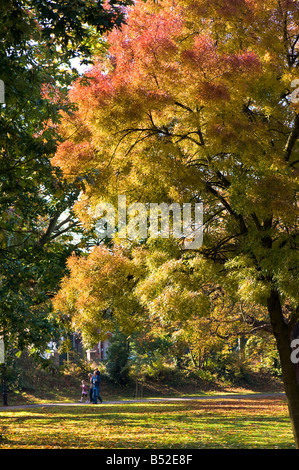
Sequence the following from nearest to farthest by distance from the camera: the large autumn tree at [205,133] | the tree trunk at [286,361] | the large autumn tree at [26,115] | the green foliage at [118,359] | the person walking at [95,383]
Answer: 1. the large autumn tree at [26,115]
2. the large autumn tree at [205,133]
3. the tree trunk at [286,361]
4. the person walking at [95,383]
5. the green foliage at [118,359]

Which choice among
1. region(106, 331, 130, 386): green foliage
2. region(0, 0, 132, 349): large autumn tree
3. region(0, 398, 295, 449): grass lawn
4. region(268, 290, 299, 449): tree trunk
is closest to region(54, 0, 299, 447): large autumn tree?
region(268, 290, 299, 449): tree trunk

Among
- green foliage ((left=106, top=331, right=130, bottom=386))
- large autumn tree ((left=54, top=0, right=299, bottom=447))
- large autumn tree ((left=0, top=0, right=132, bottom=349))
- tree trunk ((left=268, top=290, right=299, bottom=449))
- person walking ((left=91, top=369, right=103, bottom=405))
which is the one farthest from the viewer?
green foliage ((left=106, top=331, right=130, bottom=386))

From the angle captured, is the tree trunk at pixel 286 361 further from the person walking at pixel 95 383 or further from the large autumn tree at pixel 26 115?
the person walking at pixel 95 383

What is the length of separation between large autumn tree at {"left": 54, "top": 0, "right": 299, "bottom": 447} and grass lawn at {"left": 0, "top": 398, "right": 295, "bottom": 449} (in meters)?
2.57

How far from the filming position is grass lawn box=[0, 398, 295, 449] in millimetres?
11242

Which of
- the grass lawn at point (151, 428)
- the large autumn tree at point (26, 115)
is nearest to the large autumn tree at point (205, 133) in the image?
the large autumn tree at point (26, 115)

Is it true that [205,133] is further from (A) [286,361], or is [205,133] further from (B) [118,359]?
(B) [118,359]

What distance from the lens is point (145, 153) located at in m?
9.20

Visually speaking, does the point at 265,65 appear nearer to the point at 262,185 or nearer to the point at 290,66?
the point at 290,66

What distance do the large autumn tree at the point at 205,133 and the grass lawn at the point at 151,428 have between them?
8.45 ft

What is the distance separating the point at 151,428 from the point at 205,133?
883cm

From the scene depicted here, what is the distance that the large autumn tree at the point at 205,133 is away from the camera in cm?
852

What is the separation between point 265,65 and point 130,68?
2.44 m

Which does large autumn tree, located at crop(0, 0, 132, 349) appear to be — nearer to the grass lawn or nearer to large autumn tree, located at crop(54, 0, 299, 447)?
large autumn tree, located at crop(54, 0, 299, 447)
